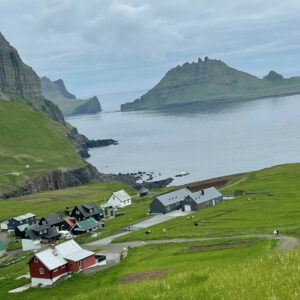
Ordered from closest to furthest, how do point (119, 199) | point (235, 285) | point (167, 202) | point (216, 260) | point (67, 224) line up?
point (235, 285) < point (216, 260) < point (67, 224) < point (167, 202) < point (119, 199)

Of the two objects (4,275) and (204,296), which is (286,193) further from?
(204,296)

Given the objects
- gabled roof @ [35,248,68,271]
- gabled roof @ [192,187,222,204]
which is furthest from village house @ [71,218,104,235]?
gabled roof @ [35,248,68,271]

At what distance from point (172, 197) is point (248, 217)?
32.6 m

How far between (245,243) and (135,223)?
45.0 m

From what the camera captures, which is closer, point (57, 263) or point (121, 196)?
point (57, 263)

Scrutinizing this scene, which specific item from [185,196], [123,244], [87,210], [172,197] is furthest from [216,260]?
[87,210]

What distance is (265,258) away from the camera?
14188mm

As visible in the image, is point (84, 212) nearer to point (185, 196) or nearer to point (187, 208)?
point (185, 196)

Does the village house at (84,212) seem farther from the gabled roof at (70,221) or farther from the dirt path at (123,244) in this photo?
the dirt path at (123,244)

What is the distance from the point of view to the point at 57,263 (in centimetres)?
6694

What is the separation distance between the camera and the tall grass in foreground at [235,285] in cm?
1059

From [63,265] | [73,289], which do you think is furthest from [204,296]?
[63,265]

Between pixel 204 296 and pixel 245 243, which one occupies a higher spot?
pixel 204 296

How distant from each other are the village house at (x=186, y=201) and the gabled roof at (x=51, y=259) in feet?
154
